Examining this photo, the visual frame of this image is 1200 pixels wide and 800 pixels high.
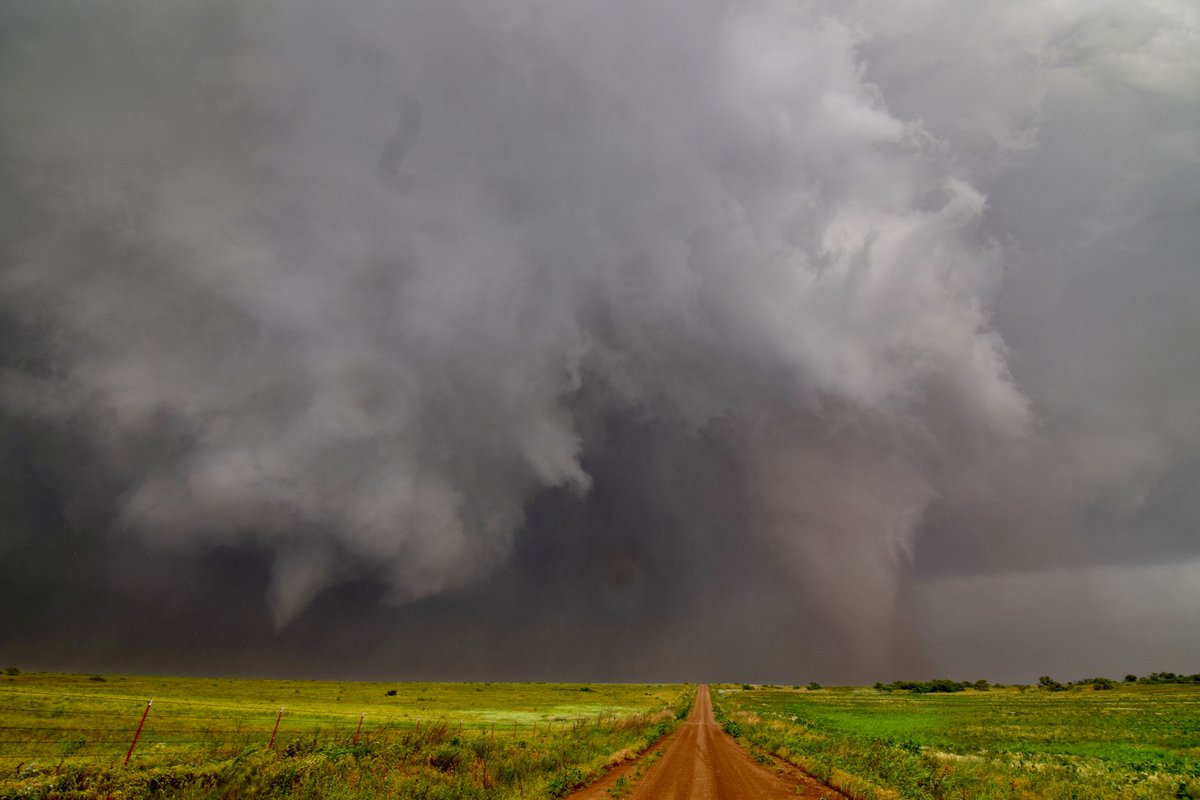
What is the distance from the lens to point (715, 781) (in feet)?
76.1

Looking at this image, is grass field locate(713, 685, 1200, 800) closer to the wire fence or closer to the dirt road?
the dirt road

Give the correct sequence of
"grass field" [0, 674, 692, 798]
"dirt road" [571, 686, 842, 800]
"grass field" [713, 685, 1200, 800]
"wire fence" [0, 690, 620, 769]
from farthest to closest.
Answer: "grass field" [713, 685, 1200, 800] → "dirt road" [571, 686, 842, 800] → "wire fence" [0, 690, 620, 769] → "grass field" [0, 674, 692, 798]

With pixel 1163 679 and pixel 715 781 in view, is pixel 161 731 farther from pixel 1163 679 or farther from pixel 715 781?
pixel 1163 679

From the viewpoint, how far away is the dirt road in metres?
20.2

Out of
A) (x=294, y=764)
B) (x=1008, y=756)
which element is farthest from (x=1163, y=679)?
(x=294, y=764)

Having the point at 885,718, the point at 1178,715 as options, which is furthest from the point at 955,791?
the point at 1178,715

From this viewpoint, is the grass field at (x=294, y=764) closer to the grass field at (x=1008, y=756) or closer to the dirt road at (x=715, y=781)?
the dirt road at (x=715, y=781)

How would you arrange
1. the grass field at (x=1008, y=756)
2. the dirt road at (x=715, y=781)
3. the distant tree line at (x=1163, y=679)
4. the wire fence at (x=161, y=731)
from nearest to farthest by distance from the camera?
the wire fence at (x=161, y=731), the dirt road at (x=715, y=781), the grass field at (x=1008, y=756), the distant tree line at (x=1163, y=679)

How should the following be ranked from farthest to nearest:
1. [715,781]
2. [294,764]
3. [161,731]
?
1. [161,731]
2. [715,781]
3. [294,764]

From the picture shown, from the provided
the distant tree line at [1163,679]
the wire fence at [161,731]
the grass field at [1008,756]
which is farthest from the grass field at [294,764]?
the distant tree line at [1163,679]

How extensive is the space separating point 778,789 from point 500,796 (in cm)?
1227

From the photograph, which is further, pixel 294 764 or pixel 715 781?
pixel 715 781

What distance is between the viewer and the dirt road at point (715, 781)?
20203 mm

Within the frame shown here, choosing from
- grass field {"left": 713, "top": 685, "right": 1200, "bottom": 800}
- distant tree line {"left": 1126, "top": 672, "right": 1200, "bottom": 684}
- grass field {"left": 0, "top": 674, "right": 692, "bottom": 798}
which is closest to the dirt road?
grass field {"left": 713, "top": 685, "right": 1200, "bottom": 800}
